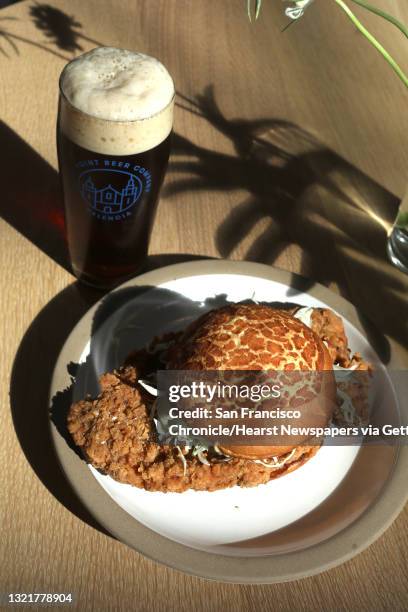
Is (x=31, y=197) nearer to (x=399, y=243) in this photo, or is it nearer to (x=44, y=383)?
(x=44, y=383)

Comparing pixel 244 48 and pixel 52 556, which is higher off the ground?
pixel 244 48

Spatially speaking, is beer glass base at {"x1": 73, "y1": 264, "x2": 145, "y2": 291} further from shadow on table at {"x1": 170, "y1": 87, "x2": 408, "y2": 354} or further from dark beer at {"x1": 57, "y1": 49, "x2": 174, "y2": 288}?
shadow on table at {"x1": 170, "y1": 87, "x2": 408, "y2": 354}

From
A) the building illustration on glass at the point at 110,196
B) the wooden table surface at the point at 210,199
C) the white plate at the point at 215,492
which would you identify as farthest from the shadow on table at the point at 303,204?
the building illustration on glass at the point at 110,196

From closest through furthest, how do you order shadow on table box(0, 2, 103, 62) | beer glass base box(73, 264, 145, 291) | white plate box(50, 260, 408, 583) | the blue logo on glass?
white plate box(50, 260, 408, 583) → the blue logo on glass → beer glass base box(73, 264, 145, 291) → shadow on table box(0, 2, 103, 62)

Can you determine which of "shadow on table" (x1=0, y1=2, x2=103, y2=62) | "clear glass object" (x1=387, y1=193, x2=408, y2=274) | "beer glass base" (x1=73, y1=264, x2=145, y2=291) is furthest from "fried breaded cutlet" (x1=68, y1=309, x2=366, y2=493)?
"shadow on table" (x1=0, y1=2, x2=103, y2=62)

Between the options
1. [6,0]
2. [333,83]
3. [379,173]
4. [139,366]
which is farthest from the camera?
[6,0]

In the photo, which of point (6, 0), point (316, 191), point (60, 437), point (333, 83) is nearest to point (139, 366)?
point (60, 437)

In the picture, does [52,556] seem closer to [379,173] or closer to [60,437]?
[60,437]

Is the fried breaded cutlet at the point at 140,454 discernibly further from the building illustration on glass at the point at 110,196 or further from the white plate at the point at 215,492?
the building illustration on glass at the point at 110,196

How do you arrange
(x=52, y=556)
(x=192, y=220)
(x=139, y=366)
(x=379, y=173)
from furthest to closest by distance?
1. (x=379, y=173)
2. (x=192, y=220)
3. (x=139, y=366)
4. (x=52, y=556)
